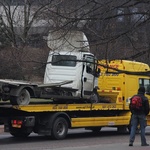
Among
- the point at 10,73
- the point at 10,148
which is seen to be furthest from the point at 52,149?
the point at 10,73

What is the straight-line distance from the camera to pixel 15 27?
44.0 m

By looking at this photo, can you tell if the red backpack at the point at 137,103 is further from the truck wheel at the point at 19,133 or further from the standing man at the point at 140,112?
the truck wheel at the point at 19,133

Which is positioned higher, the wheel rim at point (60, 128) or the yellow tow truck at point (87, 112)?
the yellow tow truck at point (87, 112)

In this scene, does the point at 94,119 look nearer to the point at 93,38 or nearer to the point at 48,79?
the point at 48,79

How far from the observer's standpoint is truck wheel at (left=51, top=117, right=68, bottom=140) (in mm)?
16688

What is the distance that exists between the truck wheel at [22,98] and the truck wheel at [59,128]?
1445mm

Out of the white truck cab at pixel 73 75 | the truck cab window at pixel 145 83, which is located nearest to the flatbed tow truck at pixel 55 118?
the white truck cab at pixel 73 75

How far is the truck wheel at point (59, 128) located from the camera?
16688mm

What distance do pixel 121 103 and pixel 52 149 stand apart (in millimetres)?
6192

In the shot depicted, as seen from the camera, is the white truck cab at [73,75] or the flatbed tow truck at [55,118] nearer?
the flatbed tow truck at [55,118]

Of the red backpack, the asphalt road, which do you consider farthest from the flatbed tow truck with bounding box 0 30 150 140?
the red backpack

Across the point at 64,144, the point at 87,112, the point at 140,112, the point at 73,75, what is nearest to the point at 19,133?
the point at 64,144

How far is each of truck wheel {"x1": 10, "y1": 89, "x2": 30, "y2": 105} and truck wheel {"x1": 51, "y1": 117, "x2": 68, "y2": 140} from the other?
145 cm

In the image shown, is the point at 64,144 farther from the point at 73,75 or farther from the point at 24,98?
the point at 73,75
